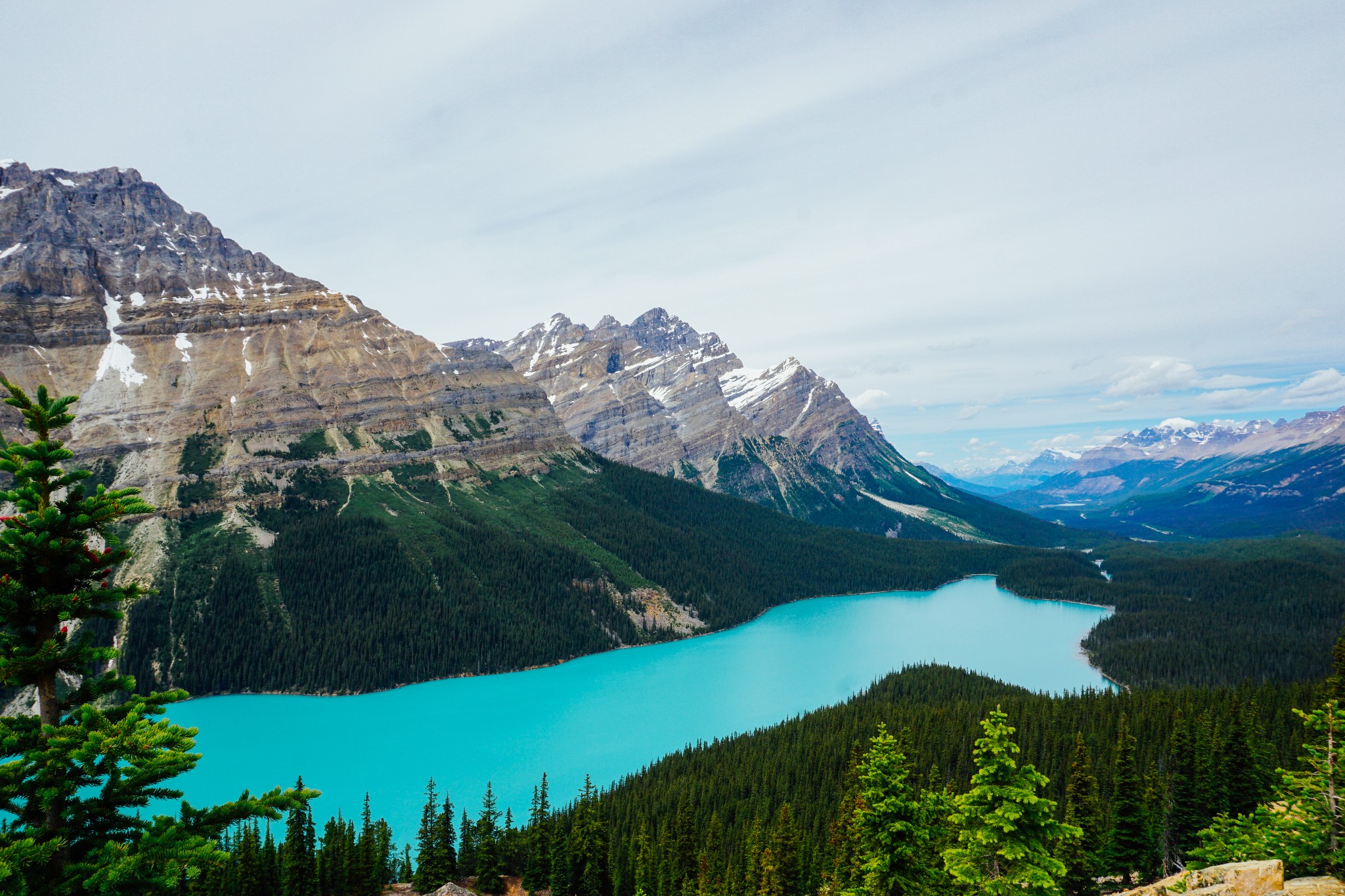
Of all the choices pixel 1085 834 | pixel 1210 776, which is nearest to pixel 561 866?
pixel 1085 834

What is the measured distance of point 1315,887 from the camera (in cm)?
1878

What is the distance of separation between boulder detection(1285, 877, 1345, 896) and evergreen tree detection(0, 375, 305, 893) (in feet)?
77.5

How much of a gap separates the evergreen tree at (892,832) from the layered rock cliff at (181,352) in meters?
148

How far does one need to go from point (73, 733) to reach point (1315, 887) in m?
27.2

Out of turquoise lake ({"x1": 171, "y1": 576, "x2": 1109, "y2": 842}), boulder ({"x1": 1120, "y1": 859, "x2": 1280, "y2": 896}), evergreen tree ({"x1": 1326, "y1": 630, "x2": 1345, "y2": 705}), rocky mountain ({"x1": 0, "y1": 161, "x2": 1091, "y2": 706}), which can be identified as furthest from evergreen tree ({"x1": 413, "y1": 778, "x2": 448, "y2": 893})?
rocky mountain ({"x1": 0, "y1": 161, "x2": 1091, "y2": 706})

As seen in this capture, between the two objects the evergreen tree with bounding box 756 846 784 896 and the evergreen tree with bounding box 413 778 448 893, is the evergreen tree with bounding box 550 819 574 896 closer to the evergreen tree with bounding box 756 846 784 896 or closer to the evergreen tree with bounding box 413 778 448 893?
the evergreen tree with bounding box 413 778 448 893

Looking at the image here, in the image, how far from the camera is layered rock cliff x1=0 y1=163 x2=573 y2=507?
5733 inches

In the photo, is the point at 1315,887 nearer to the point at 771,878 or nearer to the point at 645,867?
the point at 771,878

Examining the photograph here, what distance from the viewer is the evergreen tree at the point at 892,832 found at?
24672 millimetres

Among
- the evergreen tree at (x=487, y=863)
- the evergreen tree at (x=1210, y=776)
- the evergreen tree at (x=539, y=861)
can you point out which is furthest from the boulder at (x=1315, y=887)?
the evergreen tree at (x=487, y=863)

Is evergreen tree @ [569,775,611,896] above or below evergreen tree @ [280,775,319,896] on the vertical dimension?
below

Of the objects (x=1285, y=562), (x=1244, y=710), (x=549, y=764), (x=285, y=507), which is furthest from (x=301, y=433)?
Answer: (x=1285, y=562)

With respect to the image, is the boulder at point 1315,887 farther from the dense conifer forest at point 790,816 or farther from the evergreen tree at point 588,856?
the evergreen tree at point 588,856

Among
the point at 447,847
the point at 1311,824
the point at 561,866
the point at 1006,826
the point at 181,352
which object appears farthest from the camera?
the point at 181,352
